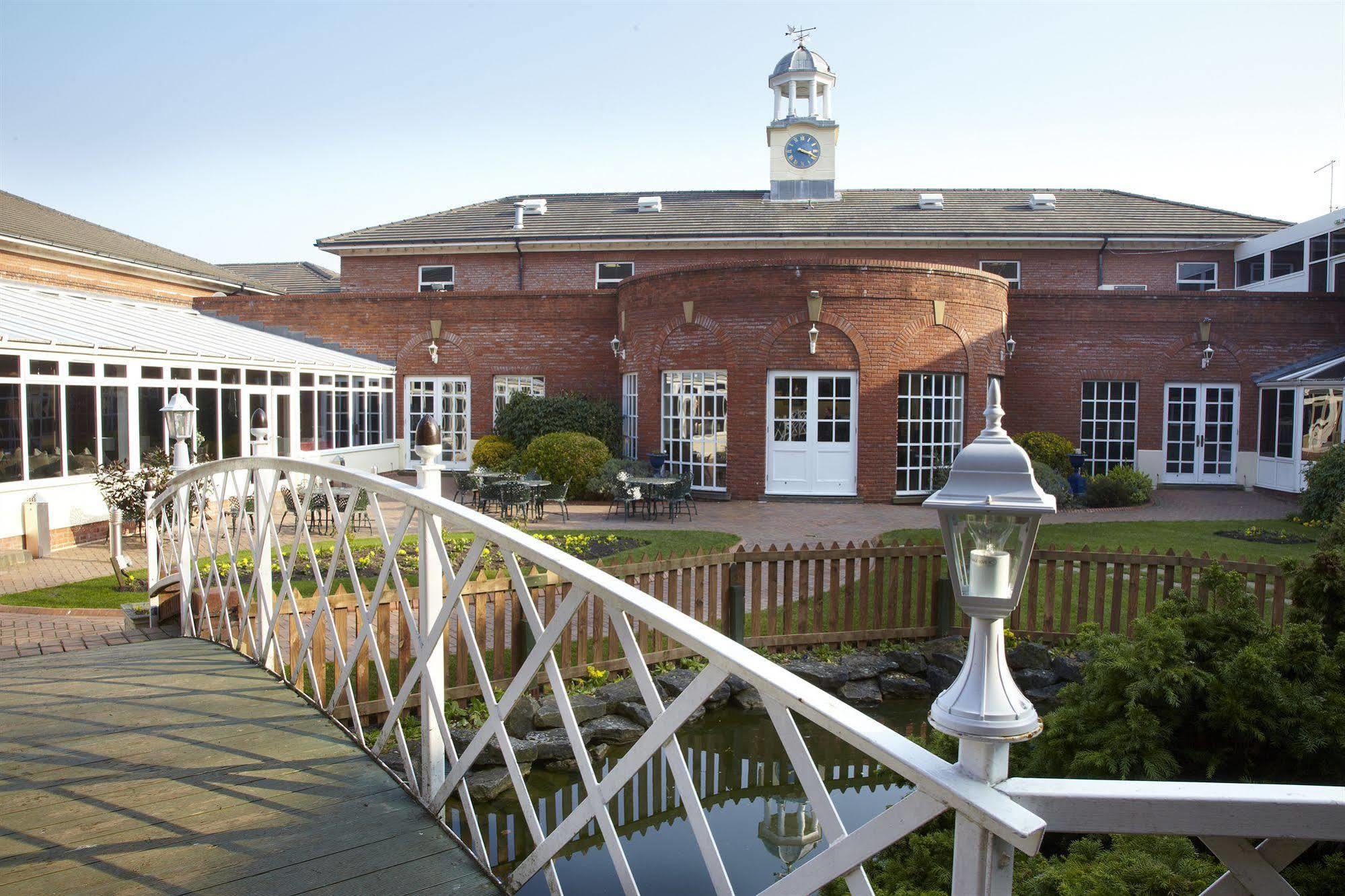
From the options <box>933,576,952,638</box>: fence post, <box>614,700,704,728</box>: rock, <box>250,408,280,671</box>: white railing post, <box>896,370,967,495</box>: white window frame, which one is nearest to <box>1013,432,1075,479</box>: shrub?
<box>896,370,967,495</box>: white window frame

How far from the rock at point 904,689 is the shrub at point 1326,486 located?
9.91 metres

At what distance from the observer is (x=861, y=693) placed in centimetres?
770

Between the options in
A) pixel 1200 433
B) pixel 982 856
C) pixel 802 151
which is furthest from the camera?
pixel 802 151

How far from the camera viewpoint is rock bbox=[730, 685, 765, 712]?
291 inches

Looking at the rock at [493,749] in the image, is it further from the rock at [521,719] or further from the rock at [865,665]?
the rock at [865,665]

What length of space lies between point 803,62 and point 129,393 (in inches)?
808

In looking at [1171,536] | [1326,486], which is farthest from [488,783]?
[1326,486]

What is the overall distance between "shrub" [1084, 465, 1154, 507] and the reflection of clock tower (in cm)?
1327

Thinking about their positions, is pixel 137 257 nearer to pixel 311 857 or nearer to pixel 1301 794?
pixel 311 857

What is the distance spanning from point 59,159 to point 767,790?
2671 centimetres

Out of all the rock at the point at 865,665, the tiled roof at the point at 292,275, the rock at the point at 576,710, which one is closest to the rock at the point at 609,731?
the rock at the point at 576,710

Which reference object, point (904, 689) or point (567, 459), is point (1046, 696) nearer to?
point (904, 689)

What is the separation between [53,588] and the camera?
31.7ft

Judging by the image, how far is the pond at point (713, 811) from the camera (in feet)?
16.4
